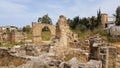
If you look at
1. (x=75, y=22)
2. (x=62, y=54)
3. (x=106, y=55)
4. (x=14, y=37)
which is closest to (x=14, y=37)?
(x=14, y=37)

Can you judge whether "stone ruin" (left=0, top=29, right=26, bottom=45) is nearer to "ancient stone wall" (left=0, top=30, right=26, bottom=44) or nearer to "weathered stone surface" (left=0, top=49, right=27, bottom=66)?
"ancient stone wall" (left=0, top=30, right=26, bottom=44)

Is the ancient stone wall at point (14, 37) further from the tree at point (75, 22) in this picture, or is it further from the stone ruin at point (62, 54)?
the tree at point (75, 22)

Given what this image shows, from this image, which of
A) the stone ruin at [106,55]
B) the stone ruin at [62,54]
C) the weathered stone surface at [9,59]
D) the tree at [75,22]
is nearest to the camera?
the stone ruin at [62,54]

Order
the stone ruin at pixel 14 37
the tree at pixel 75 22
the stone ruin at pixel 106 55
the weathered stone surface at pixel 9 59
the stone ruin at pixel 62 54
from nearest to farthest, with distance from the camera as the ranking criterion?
1. the stone ruin at pixel 62 54
2. the weathered stone surface at pixel 9 59
3. the stone ruin at pixel 106 55
4. the stone ruin at pixel 14 37
5. the tree at pixel 75 22

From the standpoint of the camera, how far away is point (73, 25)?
49750 mm

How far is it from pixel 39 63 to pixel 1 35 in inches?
1126

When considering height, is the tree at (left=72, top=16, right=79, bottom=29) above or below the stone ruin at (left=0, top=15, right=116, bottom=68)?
above

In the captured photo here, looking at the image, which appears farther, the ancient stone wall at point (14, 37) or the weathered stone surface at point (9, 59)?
the ancient stone wall at point (14, 37)

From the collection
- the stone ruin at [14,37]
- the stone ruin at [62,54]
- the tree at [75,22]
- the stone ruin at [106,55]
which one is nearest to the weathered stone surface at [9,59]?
the stone ruin at [62,54]

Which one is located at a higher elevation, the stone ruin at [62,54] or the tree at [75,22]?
the tree at [75,22]

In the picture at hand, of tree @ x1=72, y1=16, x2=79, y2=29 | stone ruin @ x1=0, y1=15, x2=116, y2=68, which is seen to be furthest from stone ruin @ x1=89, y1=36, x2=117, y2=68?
tree @ x1=72, y1=16, x2=79, y2=29

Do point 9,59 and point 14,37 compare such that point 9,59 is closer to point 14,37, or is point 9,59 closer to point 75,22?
point 14,37

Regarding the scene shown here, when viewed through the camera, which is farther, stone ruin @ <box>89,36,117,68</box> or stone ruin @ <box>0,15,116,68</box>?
stone ruin @ <box>89,36,117,68</box>

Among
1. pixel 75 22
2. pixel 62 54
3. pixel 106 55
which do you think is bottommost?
pixel 62 54
